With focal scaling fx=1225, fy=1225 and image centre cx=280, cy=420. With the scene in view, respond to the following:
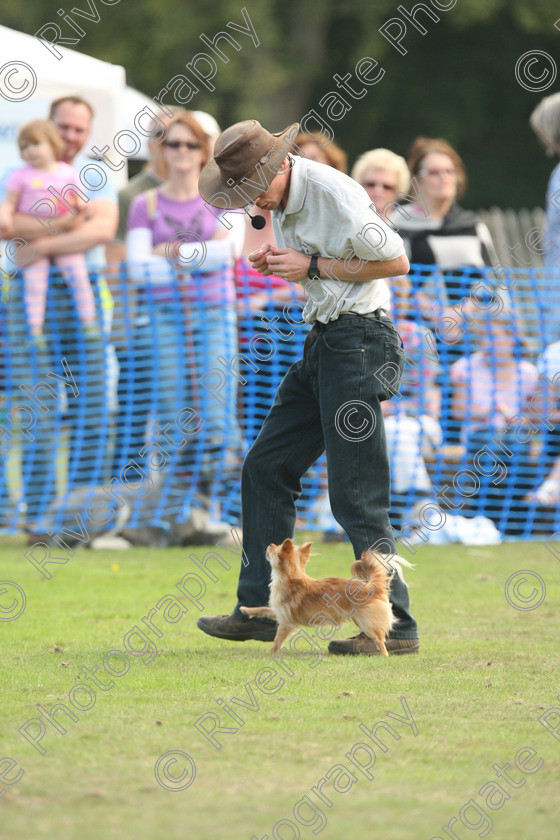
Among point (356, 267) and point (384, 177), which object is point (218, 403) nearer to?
point (384, 177)

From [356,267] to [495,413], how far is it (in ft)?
13.8

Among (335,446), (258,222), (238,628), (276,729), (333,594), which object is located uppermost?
(258,222)

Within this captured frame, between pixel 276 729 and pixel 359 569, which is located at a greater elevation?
pixel 359 569

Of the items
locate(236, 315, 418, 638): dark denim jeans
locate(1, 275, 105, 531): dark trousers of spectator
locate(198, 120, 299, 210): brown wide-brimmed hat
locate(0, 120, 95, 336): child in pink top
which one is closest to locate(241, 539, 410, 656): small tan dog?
locate(236, 315, 418, 638): dark denim jeans

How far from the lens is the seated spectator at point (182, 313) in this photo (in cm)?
814

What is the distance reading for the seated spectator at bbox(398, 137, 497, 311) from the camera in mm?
8648

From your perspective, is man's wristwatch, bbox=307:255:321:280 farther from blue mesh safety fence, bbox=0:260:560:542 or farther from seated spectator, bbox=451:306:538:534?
seated spectator, bbox=451:306:538:534

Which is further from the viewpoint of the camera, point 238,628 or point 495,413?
point 495,413

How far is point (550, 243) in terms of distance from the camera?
28.4ft

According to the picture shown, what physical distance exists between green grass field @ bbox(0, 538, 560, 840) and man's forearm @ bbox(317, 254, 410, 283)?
4.69 ft

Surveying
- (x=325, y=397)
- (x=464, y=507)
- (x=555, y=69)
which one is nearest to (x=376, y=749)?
(x=325, y=397)

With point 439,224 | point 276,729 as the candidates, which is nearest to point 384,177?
point 439,224

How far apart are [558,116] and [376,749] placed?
5438 mm

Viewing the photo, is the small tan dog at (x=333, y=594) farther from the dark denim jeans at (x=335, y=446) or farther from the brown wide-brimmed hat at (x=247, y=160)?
the brown wide-brimmed hat at (x=247, y=160)
